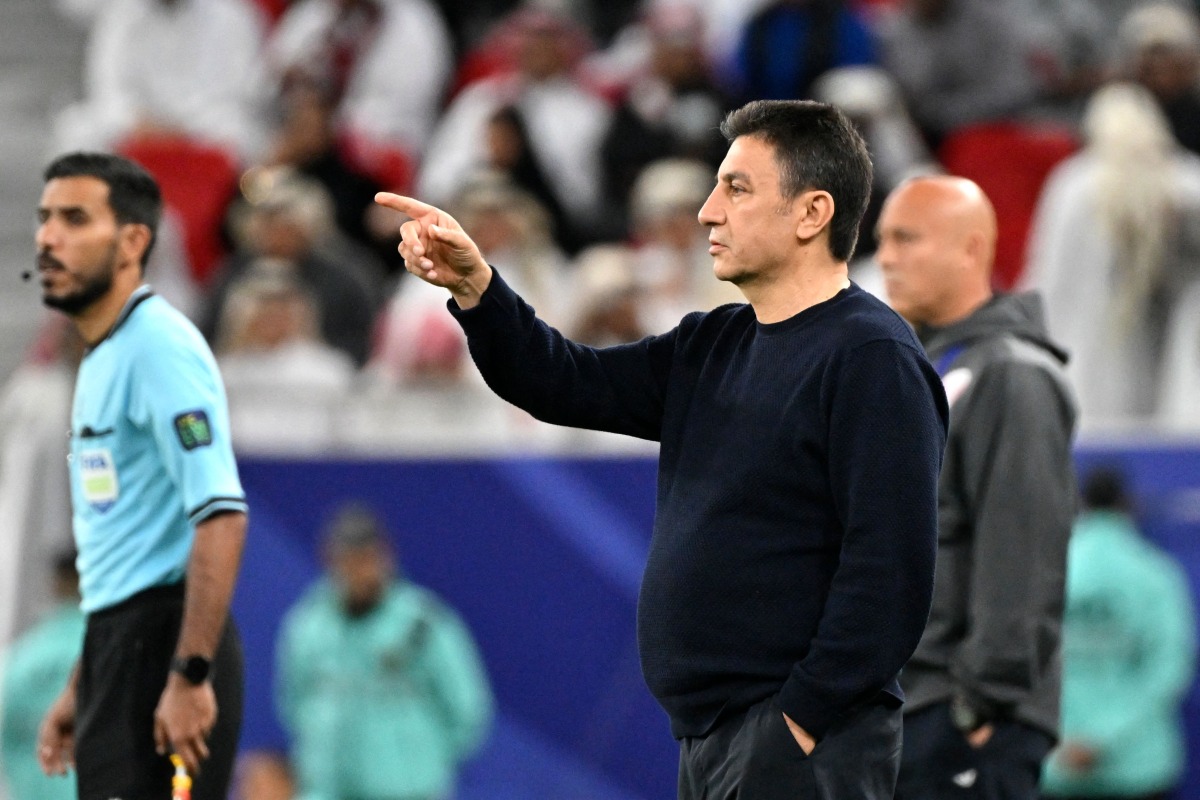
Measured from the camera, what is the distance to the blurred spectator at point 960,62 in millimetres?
10789

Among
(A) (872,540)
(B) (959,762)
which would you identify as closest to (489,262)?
(B) (959,762)

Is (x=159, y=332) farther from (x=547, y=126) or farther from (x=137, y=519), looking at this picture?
(x=547, y=126)

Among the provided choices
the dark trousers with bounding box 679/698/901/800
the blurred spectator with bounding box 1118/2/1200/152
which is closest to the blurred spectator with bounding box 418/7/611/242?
the blurred spectator with bounding box 1118/2/1200/152

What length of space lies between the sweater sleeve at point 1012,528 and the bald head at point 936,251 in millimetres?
292

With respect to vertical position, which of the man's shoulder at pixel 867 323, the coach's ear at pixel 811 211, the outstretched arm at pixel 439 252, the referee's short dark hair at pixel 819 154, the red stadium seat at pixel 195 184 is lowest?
the man's shoulder at pixel 867 323

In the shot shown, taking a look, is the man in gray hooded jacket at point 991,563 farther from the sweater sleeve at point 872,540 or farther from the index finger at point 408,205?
the index finger at point 408,205

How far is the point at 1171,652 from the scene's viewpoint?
315 inches

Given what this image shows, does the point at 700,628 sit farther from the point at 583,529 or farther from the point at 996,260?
the point at 996,260

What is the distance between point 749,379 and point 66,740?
209 cm

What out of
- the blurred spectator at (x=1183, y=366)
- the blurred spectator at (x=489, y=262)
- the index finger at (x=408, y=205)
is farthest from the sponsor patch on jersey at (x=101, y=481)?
the blurred spectator at (x=1183, y=366)

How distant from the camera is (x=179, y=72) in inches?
461

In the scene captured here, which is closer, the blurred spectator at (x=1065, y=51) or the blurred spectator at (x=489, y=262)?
the blurred spectator at (x=489, y=262)

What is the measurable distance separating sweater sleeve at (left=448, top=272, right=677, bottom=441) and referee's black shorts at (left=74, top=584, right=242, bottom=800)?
1163mm

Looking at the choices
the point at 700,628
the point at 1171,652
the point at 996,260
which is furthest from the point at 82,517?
the point at 996,260
